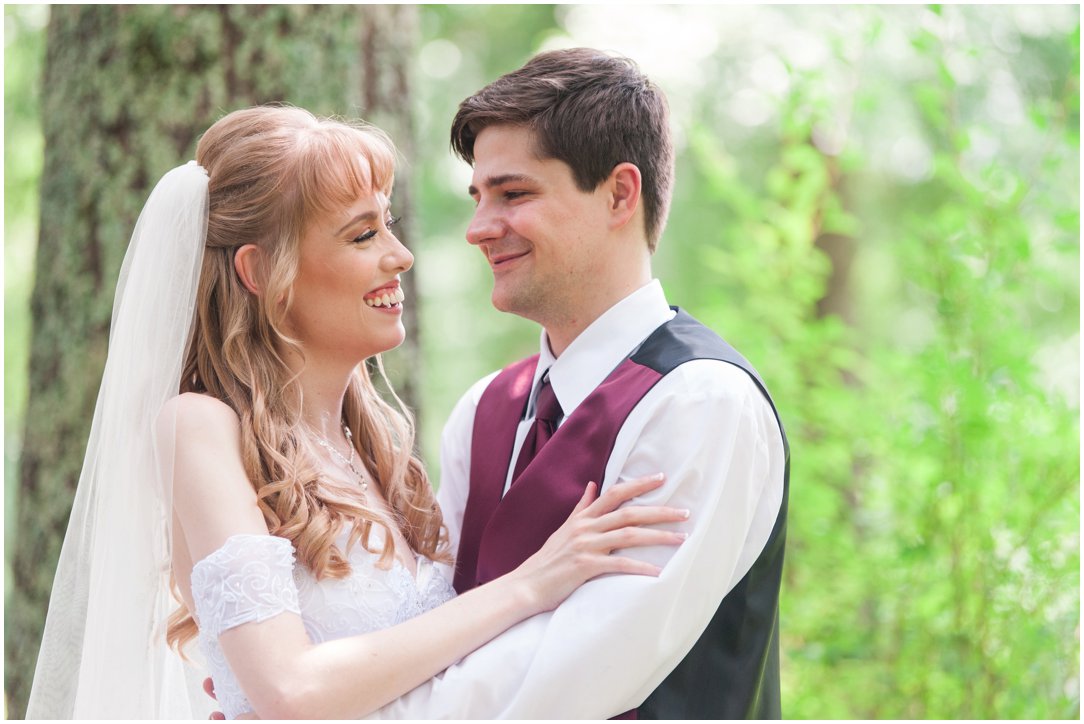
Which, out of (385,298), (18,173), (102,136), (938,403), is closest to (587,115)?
(385,298)

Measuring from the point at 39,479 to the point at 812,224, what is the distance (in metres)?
3.33

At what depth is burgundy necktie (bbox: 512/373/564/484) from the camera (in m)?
2.57

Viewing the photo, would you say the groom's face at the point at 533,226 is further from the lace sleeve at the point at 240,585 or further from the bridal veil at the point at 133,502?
the lace sleeve at the point at 240,585

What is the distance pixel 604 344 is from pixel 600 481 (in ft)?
1.33

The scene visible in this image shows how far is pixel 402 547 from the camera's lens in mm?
2613

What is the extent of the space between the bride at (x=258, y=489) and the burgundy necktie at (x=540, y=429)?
0.31 meters

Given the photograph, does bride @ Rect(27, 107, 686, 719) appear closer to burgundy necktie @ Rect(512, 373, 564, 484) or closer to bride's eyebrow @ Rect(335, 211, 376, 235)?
bride's eyebrow @ Rect(335, 211, 376, 235)

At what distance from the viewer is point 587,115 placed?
2.60 meters

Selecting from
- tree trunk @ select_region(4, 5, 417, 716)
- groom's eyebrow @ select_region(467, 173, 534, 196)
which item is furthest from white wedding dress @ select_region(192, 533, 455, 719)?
tree trunk @ select_region(4, 5, 417, 716)

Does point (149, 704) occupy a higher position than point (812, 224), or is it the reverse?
point (812, 224)

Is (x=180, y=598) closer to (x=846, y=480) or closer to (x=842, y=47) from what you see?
(x=846, y=480)

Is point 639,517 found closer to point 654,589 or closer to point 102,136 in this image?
point 654,589

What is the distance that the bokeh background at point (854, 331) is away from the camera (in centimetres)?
331

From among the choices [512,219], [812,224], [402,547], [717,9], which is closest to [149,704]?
[402,547]
